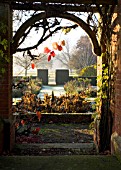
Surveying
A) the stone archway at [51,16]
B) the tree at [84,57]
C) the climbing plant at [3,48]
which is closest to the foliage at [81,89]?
the stone archway at [51,16]

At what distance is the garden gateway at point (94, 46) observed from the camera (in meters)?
4.37

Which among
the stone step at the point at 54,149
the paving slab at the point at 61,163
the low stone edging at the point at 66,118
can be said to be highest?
the paving slab at the point at 61,163

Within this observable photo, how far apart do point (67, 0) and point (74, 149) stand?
2732 mm

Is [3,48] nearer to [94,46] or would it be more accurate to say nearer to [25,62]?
[94,46]

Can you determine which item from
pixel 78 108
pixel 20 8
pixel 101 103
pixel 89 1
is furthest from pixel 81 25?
pixel 78 108

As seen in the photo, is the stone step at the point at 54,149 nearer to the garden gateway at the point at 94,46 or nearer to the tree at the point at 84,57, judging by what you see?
the garden gateway at the point at 94,46

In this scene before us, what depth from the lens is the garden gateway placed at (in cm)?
437

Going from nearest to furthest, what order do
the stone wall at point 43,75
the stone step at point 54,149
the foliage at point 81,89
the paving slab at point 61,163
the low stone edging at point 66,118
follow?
the paving slab at point 61,163 < the stone step at point 54,149 < the low stone edging at point 66,118 < the foliage at point 81,89 < the stone wall at point 43,75

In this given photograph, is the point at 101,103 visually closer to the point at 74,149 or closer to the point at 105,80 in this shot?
the point at 105,80

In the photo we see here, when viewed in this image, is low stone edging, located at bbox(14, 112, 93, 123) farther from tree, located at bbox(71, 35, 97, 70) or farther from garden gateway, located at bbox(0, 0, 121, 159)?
tree, located at bbox(71, 35, 97, 70)

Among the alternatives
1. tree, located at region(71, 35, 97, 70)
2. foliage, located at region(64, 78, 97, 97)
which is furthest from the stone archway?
tree, located at region(71, 35, 97, 70)

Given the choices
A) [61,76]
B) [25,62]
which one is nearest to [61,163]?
[25,62]

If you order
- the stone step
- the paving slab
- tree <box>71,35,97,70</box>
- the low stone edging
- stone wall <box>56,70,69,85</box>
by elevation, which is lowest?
the stone step

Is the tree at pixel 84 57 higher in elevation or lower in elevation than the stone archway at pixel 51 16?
higher
